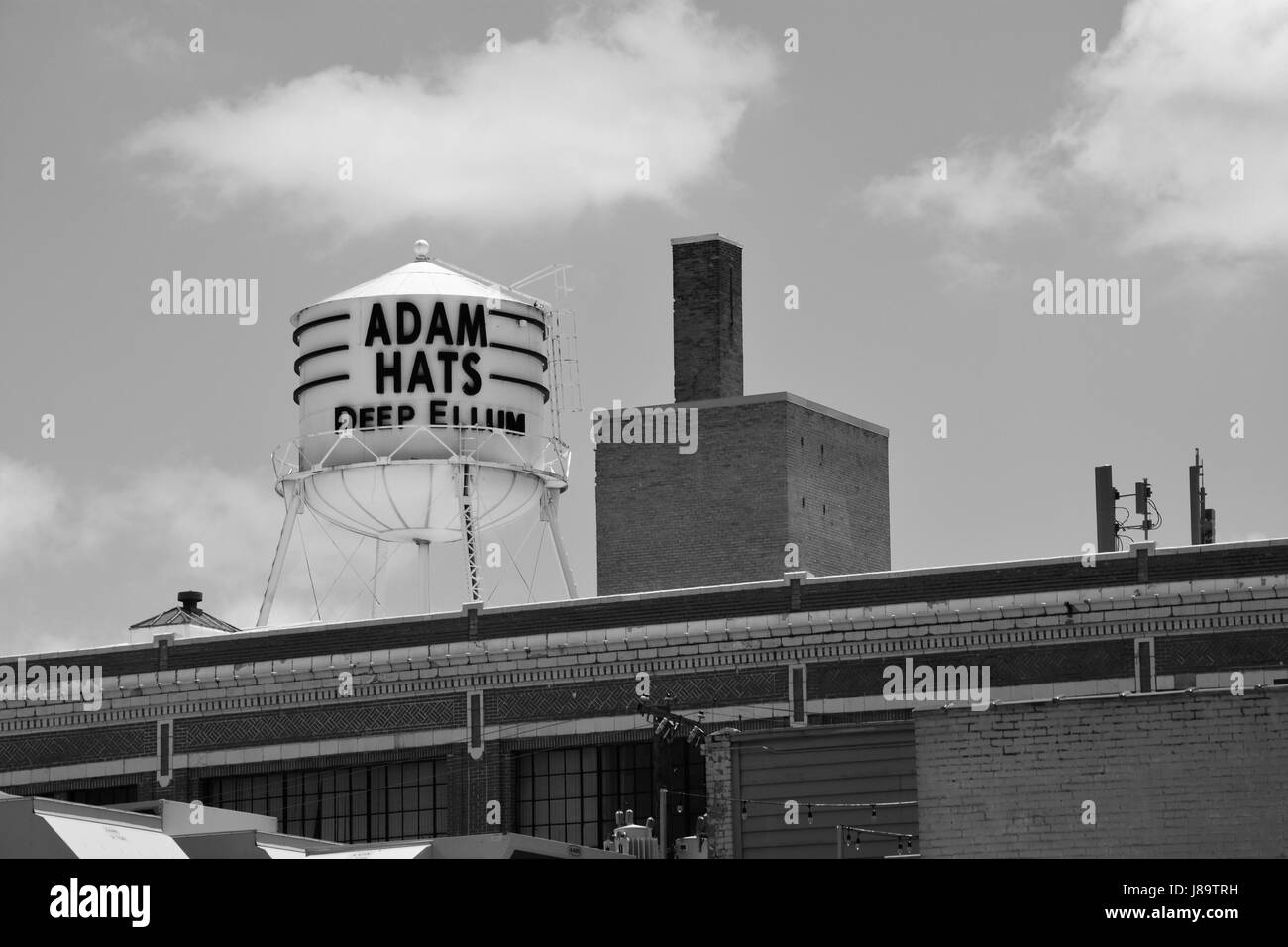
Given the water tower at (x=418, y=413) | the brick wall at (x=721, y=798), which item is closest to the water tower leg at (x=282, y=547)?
the water tower at (x=418, y=413)

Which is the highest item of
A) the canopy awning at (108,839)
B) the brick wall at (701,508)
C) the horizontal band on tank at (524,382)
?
the horizontal band on tank at (524,382)

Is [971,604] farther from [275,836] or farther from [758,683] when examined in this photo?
[275,836]

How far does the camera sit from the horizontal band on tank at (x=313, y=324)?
46.5m

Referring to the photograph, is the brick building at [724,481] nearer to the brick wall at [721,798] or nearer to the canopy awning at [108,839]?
the brick wall at [721,798]

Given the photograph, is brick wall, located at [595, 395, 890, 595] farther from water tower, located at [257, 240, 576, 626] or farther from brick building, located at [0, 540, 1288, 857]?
→ brick building, located at [0, 540, 1288, 857]

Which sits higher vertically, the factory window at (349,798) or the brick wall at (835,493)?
the brick wall at (835,493)

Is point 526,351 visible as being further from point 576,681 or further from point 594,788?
point 594,788

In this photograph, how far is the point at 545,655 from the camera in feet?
135

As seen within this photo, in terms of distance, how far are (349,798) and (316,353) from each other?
9.15 metres

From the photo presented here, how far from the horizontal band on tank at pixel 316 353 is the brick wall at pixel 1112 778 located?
23.5 meters

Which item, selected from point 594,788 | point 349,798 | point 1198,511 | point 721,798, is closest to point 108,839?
point 721,798
